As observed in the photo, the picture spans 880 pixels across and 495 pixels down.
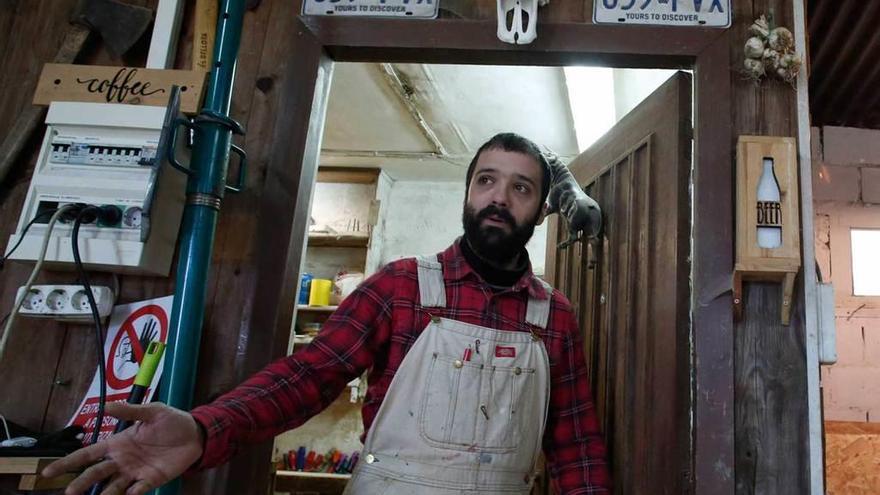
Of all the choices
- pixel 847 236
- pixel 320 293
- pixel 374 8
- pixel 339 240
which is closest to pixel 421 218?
pixel 339 240

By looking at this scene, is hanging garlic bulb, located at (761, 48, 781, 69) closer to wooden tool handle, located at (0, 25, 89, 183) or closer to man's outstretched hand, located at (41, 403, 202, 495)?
man's outstretched hand, located at (41, 403, 202, 495)

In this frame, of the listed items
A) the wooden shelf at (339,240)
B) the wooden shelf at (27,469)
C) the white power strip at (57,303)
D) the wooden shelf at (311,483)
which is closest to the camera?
the wooden shelf at (27,469)

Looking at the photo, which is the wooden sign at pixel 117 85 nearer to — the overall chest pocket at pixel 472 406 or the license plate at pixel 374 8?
the license plate at pixel 374 8

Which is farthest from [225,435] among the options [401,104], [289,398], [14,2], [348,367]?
[401,104]

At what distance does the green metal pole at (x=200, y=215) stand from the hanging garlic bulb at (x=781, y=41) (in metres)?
1.24

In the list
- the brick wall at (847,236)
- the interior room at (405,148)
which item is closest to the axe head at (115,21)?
the interior room at (405,148)

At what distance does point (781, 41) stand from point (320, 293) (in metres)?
2.99

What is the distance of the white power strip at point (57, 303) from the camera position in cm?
133

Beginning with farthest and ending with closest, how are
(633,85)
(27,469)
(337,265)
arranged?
(337,265) < (633,85) < (27,469)

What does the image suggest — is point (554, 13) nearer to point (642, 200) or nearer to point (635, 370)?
point (642, 200)

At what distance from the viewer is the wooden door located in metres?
1.35

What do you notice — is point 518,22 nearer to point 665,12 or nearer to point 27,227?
point 665,12

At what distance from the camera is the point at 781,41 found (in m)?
1.41

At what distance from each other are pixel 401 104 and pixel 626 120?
1.58 meters
